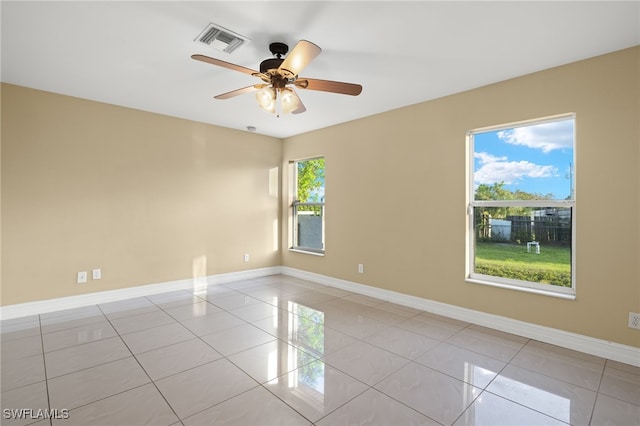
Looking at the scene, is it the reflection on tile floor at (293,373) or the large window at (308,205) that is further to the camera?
the large window at (308,205)

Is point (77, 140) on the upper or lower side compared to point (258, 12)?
lower

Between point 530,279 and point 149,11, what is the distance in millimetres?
3959

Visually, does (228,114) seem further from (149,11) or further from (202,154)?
(149,11)

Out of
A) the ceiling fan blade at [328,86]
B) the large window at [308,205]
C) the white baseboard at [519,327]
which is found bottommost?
the white baseboard at [519,327]

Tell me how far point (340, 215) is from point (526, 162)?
8.16ft

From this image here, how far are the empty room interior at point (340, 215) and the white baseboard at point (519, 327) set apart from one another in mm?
19

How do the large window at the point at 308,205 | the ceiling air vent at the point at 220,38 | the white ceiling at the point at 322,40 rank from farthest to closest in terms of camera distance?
the large window at the point at 308,205, the ceiling air vent at the point at 220,38, the white ceiling at the point at 322,40

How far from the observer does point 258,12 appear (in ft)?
6.84

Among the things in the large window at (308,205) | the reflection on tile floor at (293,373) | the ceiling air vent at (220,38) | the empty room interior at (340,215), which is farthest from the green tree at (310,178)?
the ceiling air vent at (220,38)

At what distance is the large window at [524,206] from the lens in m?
2.88

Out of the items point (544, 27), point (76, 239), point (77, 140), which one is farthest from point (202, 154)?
point (544, 27)

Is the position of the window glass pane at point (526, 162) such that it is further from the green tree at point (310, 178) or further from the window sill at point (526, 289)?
the green tree at point (310, 178)

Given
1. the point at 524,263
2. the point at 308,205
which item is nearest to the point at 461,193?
the point at 524,263

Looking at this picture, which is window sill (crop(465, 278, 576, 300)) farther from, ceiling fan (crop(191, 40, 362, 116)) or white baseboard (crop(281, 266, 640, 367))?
ceiling fan (crop(191, 40, 362, 116))
